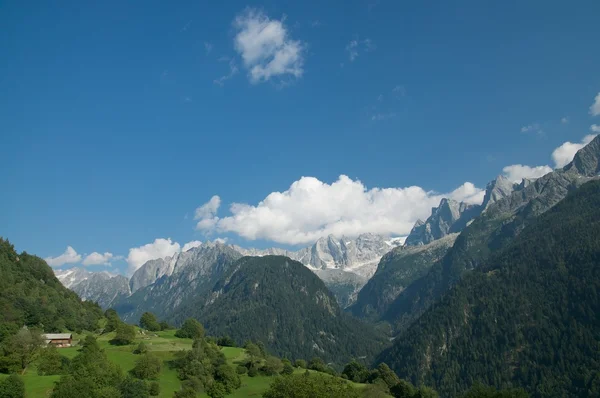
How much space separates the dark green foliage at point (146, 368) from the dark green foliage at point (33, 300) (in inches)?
1231

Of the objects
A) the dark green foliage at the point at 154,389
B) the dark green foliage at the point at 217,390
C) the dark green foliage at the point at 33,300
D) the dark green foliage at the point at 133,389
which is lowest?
the dark green foliage at the point at 217,390

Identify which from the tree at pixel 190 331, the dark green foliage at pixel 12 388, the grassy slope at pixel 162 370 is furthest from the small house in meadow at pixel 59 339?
the tree at pixel 190 331

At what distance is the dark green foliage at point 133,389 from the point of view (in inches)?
3288

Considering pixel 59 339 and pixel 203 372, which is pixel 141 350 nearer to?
pixel 203 372

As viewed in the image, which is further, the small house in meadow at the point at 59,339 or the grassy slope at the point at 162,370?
the small house in meadow at the point at 59,339

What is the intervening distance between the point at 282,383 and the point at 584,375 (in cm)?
16893

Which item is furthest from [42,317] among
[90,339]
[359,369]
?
[359,369]

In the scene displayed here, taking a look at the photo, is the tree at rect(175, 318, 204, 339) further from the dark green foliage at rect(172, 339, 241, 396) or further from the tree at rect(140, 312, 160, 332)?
the dark green foliage at rect(172, 339, 241, 396)

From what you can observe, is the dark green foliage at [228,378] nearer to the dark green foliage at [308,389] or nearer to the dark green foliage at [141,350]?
the dark green foliage at [141,350]

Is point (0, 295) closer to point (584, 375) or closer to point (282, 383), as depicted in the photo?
point (282, 383)

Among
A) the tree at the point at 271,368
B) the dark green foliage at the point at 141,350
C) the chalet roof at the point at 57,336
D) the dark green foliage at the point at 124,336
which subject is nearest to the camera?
the dark green foliage at the point at 141,350

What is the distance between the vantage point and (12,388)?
2936 inches

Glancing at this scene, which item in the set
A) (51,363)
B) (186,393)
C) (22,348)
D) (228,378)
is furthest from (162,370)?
(22,348)

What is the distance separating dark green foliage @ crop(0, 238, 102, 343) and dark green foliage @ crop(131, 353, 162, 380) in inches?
1231
